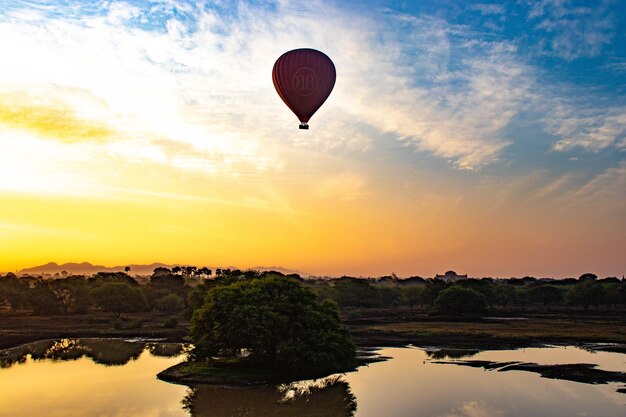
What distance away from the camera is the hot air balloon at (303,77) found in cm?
4369

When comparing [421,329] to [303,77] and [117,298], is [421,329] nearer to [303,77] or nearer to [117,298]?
[303,77]

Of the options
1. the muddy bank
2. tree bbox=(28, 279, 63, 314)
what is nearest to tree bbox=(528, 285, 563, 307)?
the muddy bank

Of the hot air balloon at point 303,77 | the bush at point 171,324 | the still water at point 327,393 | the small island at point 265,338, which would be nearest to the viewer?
Answer: the still water at point 327,393

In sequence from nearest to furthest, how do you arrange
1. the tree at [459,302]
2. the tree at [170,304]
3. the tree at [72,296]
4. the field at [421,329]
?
the field at [421,329] < the tree at [459,302] < the tree at [72,296] < the tree at [170,304]

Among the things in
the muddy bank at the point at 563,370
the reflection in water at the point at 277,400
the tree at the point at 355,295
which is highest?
the tree at the point at 355,295

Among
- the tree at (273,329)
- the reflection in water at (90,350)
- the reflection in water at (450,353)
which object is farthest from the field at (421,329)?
the tree at (273,329)

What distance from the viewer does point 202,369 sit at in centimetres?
4716

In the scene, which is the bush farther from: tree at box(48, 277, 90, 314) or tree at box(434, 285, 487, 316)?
tree at box(434, 285, 487, 316)

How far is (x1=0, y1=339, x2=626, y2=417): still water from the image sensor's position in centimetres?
3594

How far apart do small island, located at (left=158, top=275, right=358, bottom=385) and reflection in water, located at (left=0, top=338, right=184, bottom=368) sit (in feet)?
46.2

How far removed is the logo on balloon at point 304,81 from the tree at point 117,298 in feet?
262

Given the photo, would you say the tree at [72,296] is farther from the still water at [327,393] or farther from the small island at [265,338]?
the small island at [265,338]

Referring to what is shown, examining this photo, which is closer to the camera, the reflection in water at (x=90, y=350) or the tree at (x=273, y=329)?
the tree at (x=273, y=329)

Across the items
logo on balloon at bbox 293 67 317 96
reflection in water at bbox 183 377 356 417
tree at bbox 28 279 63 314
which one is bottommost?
reflection in water at bbox 183 377 356 417
